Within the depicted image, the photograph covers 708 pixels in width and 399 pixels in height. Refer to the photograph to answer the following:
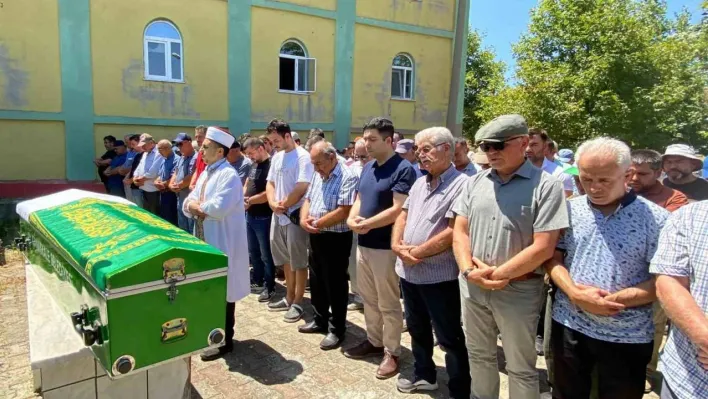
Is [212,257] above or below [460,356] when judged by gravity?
above

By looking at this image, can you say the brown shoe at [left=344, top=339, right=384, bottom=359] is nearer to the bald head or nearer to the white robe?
the white robe

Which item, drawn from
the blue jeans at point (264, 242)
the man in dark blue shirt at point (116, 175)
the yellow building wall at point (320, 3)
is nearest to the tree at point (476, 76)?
the yellow building wall at point (320, 3)

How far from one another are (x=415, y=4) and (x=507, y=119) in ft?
40.9

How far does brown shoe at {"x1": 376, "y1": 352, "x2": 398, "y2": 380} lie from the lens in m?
3.45

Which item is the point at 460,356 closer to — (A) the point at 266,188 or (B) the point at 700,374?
(B) the point at 700,374

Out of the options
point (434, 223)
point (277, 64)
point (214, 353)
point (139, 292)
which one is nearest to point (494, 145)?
point (434, 223)

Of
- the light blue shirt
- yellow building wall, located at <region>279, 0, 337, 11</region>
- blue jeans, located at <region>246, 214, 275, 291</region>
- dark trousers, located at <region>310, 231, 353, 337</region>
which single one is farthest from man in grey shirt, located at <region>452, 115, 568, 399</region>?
yellow building wall, located at <region>279, 0, 337, 11</region>

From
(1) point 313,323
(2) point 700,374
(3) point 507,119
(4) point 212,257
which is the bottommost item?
(1) point 313,323

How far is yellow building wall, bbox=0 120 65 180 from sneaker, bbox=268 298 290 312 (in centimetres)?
720

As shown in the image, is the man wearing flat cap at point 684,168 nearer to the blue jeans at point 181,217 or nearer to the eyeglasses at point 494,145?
the eyeglasses at point 494,145

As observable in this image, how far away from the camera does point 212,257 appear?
2.27 meters

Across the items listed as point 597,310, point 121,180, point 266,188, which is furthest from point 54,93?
point 597,310

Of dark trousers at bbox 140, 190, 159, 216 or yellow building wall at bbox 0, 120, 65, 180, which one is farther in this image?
yellow building wall at bbox 0, 120, 65, 180

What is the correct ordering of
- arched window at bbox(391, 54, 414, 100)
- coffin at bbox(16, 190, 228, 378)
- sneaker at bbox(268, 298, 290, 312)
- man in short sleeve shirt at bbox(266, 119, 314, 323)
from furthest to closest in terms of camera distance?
arched window at bbox(391, 54, 414, 100), sneaker at bbox(268, 298, 290, 312), man in short sleeve shirt at bbox(266, 119, 314, 323), coffin at bbox(16, 190, 228, 378)
